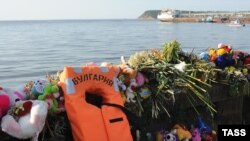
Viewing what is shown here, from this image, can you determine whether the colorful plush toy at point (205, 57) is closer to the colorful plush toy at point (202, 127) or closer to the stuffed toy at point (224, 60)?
the stuffed toy at point (224, 60)

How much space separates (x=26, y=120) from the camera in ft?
12.1

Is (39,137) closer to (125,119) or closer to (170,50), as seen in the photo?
(125,119)

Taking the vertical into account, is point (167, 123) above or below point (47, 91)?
below

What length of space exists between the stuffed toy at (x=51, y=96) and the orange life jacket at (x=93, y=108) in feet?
0.29

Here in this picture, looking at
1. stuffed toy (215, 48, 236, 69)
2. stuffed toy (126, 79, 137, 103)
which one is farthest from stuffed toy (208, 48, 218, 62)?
stuffed toy (126, 79, 137, 103)

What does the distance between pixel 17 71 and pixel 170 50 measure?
1207 cm

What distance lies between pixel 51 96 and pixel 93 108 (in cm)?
40

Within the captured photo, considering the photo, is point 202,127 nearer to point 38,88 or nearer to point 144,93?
point 144,93

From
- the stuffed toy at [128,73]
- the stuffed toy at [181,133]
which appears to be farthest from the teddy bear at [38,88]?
the stuffed toy at [181,133]

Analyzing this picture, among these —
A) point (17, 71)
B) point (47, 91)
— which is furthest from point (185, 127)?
point (17, 71)

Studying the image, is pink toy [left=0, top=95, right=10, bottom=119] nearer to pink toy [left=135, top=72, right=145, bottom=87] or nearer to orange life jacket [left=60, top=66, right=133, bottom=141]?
orange life jacket [left=60, top=66, right=133, bottom=141]

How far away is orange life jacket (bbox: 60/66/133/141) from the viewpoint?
4035mm

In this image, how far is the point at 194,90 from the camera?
209 inches

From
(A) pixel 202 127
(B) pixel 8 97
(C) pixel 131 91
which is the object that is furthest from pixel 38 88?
(A) pixel 202 127
